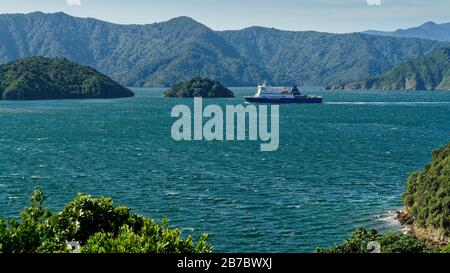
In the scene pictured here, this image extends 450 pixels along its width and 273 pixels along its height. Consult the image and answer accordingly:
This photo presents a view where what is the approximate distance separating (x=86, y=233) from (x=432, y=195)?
4719cm

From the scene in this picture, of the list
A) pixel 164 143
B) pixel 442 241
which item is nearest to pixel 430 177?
pixel 442 241

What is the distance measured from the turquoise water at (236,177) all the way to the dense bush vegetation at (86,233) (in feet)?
81.3

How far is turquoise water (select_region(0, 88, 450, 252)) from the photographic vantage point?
62.1m

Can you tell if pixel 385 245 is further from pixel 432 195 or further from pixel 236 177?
pixel 236 177

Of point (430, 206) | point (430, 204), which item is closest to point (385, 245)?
point (430, 206)

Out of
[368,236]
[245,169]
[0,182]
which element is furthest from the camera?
[245,169]

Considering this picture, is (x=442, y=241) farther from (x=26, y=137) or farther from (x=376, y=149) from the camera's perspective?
(x=26, y=137)

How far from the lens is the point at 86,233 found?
28453 mm

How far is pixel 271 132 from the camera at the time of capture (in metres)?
176

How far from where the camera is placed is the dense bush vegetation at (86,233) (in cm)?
1902

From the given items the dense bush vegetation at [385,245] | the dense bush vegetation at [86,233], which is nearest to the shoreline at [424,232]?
the dense bush vegetation at [385,245]

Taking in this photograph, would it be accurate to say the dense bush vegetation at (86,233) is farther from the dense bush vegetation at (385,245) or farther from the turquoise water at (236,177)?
the turquoise water at (236,177)
